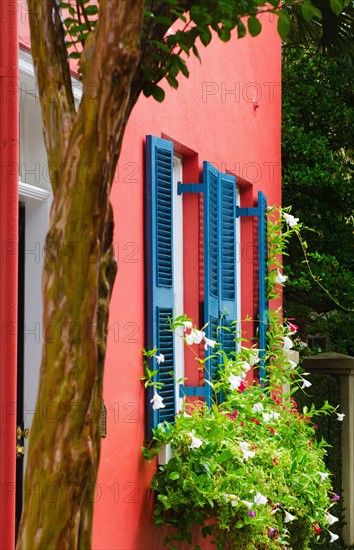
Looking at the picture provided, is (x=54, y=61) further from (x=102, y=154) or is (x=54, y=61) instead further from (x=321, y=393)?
(x=321, y=393)

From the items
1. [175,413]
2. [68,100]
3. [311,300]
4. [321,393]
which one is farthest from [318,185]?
[68,100]

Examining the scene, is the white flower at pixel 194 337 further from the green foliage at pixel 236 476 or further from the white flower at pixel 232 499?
the white flower at pixel 232 499

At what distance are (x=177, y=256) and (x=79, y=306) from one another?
13.4ft

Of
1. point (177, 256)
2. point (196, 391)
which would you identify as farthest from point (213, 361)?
point (177, 256)

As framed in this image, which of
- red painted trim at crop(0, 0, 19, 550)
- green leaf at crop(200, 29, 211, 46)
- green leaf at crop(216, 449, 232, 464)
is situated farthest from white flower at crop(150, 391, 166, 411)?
green leaf at crop(200, 29, 211, 46)

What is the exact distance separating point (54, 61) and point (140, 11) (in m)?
0.32

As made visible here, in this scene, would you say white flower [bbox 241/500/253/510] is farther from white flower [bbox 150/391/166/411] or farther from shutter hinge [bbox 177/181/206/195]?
shutter hinge [bbox 177/181/206/195]

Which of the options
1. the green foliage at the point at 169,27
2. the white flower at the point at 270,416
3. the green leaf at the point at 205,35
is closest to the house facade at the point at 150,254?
the white flower at the point at 270,416

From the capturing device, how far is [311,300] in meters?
14.3

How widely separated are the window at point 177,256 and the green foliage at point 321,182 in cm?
473

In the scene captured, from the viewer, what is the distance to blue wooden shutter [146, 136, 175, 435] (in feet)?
20.6

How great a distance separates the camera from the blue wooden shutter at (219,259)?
7.25 meters

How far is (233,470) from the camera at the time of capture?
6410 mm

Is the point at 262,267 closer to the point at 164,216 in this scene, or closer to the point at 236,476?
the point at 164,216
